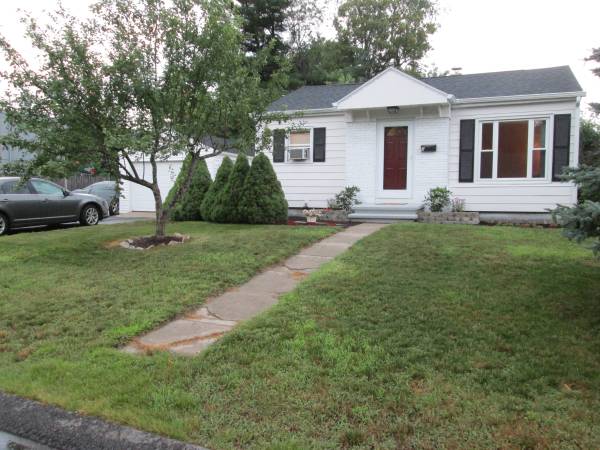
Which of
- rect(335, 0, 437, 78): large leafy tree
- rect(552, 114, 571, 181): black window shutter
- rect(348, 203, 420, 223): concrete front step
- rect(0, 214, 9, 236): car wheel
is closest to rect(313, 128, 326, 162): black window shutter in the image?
rect(348, 203, 420, 223): concrete front step

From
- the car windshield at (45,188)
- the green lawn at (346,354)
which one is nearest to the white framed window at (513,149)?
the green lawn at (346,354)

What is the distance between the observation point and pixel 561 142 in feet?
35.9

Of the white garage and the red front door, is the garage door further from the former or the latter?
the red front door

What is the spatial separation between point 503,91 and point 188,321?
1004 centimetres

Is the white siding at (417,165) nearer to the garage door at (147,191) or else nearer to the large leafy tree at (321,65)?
the garage door at (147,191)

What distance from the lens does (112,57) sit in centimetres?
744

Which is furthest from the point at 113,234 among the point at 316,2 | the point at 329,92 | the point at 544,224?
the point at 316,2

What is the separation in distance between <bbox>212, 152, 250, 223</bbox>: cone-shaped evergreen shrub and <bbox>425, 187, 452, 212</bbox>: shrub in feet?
14.8

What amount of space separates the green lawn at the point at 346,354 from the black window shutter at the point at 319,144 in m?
6.95

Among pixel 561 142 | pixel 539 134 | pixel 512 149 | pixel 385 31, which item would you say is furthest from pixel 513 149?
pixel 385 31

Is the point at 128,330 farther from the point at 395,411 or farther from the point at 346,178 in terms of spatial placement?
the point at 346,178

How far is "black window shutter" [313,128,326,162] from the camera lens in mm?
13148

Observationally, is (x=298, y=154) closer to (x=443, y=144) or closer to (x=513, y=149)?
(x=443, y=144)

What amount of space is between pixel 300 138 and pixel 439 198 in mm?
4233
